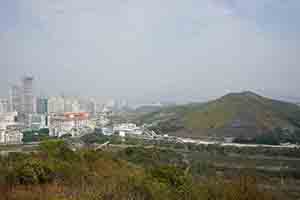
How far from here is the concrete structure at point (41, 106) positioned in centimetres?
3284

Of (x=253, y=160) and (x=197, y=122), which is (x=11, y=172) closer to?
(x=253, y=160)

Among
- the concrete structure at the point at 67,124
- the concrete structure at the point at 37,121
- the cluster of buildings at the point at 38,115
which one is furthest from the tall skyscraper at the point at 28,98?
the concrete structure at the point at 67,124

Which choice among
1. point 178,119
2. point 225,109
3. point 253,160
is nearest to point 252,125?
point 225,109

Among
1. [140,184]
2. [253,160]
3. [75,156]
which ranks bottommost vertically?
[253,160]

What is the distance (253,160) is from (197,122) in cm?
1202

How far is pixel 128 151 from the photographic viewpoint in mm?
12812

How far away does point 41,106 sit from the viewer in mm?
33094

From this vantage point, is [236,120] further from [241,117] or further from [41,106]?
[41,106]

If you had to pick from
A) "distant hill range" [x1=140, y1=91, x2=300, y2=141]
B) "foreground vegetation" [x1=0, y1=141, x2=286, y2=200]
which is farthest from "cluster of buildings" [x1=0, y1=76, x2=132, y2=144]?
"foreground vegetation" [x1=0, y1=141, x2=286, y2=200]

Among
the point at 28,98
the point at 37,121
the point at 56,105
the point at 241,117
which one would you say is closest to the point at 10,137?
the point at 37,121

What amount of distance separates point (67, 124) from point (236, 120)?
14.8m

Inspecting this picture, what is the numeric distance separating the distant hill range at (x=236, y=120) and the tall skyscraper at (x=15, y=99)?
15.8 metres

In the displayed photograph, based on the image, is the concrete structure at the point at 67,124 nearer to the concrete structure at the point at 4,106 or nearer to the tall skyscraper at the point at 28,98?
the tall skyscraper at the point at 28,98

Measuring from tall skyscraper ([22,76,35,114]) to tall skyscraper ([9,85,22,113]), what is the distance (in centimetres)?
52
